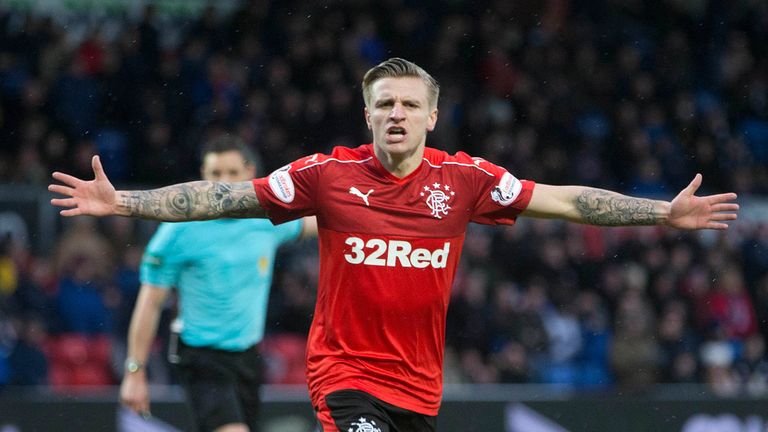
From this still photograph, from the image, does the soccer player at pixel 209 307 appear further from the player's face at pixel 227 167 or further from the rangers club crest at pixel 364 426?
the rangers club crest at pixel 364 426

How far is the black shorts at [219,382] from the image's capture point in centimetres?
675

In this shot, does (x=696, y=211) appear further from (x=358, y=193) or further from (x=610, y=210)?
(x=358, y=193)

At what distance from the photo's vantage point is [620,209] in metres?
5.38

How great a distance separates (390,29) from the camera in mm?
16375

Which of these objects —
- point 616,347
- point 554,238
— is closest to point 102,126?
point 554,238

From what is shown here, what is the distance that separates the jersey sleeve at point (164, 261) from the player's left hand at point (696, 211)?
9.19 feet

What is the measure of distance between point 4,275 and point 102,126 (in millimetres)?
2947

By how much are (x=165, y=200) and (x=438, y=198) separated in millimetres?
1115

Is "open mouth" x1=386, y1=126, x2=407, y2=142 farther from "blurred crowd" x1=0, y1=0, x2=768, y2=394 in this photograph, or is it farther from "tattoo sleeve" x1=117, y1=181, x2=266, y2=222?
"blurred crowd" x1=0, y1=0, x2=768, y2=394

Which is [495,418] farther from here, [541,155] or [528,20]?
[528,20]

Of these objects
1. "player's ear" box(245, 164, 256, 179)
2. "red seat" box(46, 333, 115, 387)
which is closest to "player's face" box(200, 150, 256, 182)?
"player's ear" box(245, 164, 256, 179)

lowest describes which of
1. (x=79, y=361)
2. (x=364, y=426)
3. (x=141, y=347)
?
(x=79, y=361)

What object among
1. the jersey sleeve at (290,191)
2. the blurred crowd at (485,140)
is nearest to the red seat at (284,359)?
the blurred crowd at (485,140)

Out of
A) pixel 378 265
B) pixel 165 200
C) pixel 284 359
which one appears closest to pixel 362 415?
pixel 378 265
